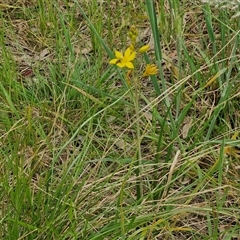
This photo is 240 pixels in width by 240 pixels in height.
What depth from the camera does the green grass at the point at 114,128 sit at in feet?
4.39

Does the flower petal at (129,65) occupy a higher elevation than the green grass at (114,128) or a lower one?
higher

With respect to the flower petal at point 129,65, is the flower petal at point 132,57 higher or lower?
higher

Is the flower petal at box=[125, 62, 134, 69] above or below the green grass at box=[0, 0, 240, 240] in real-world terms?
above

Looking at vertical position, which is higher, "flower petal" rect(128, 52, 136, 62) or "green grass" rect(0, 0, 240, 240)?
"flower petal" rect(128, 52, 136, 62)

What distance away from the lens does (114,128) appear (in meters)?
1.78

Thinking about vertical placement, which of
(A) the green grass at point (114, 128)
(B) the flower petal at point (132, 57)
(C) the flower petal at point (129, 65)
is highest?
(B) the flower petal at point (132, 57)

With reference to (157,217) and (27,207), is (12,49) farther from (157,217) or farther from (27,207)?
(157,217)

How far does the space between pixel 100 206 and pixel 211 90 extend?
68cm

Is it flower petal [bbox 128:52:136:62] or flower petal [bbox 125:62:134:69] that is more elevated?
flower petal [bbox 128:52:136:62]

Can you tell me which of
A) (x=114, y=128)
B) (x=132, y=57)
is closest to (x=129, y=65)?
(x=132, y=57)

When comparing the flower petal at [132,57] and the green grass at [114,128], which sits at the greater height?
the flower petal at [132,57]

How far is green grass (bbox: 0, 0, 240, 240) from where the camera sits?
1338mm

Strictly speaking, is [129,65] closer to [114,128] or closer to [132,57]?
[132,57]

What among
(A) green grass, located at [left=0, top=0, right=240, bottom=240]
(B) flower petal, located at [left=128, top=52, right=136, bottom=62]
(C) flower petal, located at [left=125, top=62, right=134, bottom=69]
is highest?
(B) flower petal, located at [left=128, top=52, right=136, bottom=62]
